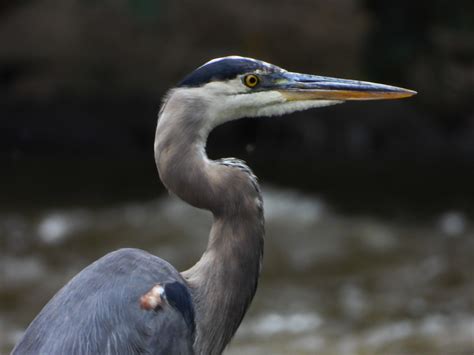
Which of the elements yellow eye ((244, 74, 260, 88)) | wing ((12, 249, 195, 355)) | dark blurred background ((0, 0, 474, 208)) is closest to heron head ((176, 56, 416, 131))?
yellow eye ((244, 74, 260, 88))

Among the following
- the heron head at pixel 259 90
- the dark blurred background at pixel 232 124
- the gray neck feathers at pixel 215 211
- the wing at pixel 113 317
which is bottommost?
the wing at pixel 113 317

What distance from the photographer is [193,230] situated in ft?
26.1

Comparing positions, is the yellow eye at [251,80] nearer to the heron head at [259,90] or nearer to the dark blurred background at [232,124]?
the heron head at [259,90]

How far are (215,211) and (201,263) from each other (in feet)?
0.60

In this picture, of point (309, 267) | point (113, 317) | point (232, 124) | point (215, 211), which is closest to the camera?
point (113, 317)

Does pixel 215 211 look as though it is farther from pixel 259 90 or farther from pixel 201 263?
pixel 259 90

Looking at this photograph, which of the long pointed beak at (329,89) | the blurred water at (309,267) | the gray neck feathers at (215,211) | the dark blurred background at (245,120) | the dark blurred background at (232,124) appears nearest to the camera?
the gray neck feathers at (215,211)

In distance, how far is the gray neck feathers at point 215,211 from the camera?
3.13 metres

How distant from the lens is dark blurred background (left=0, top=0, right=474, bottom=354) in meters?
8.51

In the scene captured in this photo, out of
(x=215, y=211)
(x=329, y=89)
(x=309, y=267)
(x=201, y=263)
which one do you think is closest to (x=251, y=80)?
(x=329, y=89)

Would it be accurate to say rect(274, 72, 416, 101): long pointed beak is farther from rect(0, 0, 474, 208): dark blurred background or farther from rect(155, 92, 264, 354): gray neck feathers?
rect(0, 0, 474, 208): dark blurred background

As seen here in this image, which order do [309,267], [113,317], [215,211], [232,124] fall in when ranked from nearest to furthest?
[113,317] < [215,211] < [309,267] < [232,124]

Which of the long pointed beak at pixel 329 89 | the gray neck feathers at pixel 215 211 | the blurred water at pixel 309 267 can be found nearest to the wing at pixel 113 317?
the gray neck feathers at pixel 215 211

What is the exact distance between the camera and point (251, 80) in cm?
320
